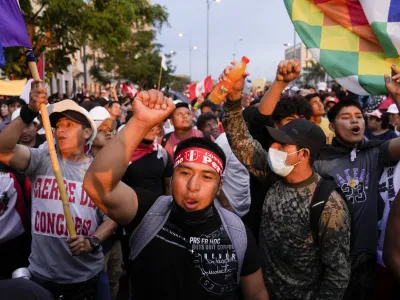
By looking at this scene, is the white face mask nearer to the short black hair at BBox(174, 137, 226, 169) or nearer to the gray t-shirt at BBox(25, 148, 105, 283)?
the short black hair at BBox(174, 137, 226, 169)

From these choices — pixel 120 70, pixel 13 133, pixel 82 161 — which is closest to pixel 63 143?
pixel 82 161

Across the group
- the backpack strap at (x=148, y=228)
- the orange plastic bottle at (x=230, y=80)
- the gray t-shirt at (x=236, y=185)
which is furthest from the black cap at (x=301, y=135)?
the gray t-shirt at (x=236, y=185)

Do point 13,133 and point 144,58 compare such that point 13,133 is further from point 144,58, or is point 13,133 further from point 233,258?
point 144,58

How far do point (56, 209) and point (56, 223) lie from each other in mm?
93

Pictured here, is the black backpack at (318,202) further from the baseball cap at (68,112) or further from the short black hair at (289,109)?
the baseball cap at (68,112)

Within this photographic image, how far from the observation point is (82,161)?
326 cm

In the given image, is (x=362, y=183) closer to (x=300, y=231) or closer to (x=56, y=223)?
(x=300, y=231)

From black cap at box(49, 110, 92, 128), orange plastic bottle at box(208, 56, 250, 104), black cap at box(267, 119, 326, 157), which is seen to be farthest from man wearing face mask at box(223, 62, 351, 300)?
black cap at box(49, 110, 92, 128)

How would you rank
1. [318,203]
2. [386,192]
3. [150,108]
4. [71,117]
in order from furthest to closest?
1. [386,192]
2. [71,117]
3. [318,203]
4. [150,108]

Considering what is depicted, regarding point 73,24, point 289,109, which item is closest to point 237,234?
point 289,109

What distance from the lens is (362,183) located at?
3.31 meters

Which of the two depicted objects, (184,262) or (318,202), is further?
(318,202)

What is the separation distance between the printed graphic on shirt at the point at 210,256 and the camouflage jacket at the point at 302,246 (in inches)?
25.1

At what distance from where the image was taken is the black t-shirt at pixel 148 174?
419 centimetres
